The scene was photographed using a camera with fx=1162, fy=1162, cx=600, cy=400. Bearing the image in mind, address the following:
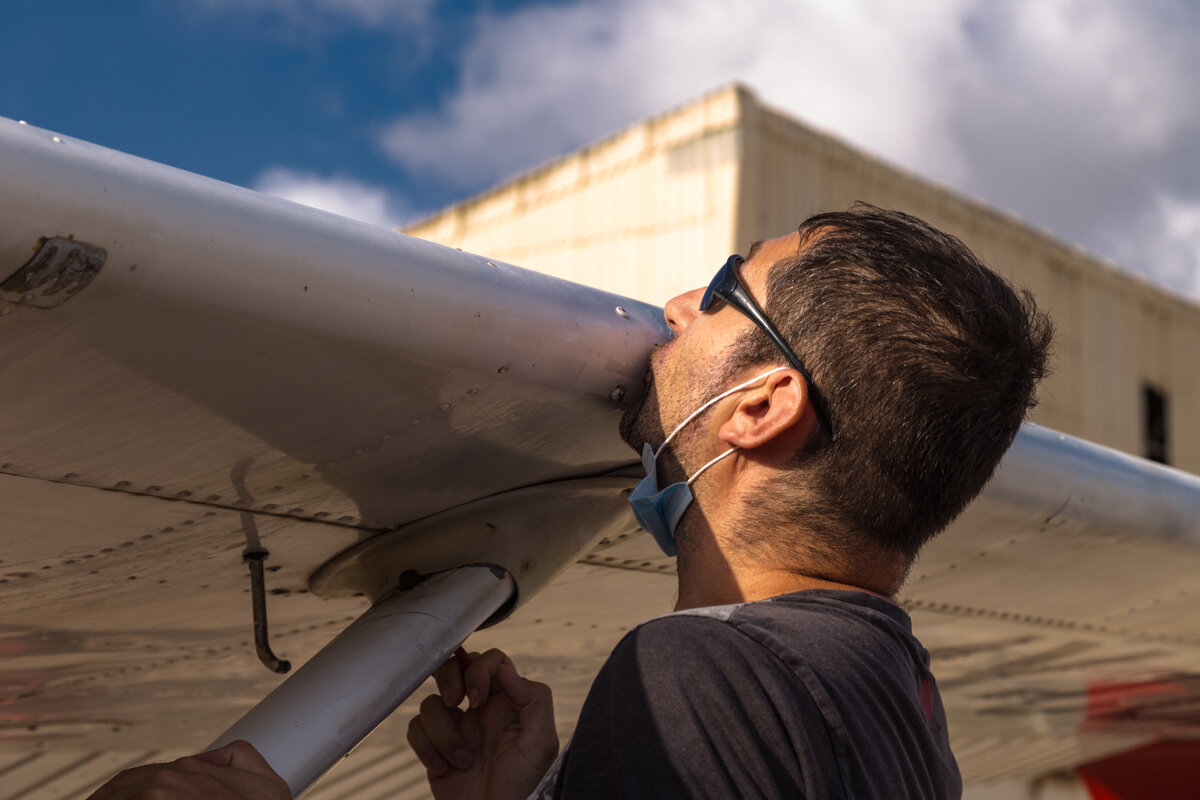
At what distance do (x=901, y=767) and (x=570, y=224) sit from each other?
15310mm

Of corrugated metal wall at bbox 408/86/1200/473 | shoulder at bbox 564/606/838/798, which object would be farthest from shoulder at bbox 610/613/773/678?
corrugated metal wall at bbox 408/86/1200/473

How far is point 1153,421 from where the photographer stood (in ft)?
67.5

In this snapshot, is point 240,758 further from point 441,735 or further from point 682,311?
point 682,311

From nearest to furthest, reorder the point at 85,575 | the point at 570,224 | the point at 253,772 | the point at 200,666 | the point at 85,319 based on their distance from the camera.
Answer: the point at 85,319 → the point at 253,772 → the point at 85,575 → the point at 200,666 → the point at 570,224

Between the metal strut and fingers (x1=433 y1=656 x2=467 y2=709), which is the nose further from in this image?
the metal strut

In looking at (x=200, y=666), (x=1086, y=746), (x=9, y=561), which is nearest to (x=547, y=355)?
(x=9, y=561)

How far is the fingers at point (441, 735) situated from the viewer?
7.47ft

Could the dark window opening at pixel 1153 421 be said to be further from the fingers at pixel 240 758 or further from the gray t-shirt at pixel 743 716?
the fingers at pixel 240 758

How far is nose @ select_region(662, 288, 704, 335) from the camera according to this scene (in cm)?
206

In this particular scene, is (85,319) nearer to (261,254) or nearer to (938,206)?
(261,254)

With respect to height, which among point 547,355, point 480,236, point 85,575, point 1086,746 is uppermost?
point 480,236

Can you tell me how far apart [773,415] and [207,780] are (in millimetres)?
939

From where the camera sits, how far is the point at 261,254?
1513 mm

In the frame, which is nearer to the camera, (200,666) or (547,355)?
(547,355)
